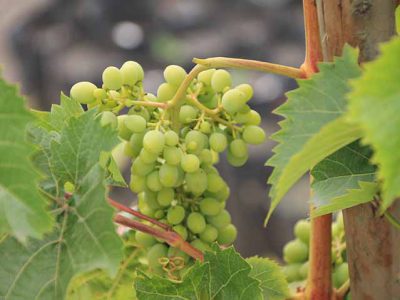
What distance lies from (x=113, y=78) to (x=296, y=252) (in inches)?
10.9

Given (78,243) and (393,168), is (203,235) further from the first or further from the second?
(393,168)

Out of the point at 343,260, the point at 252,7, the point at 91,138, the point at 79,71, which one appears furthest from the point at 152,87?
the point at 91,138

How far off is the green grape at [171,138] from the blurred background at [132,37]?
1964 mm

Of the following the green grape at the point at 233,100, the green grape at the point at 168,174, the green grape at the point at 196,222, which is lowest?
the green grape at the point at 196,222

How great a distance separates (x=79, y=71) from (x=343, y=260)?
2.12m

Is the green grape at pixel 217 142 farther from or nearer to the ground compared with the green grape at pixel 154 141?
nearer to the ground

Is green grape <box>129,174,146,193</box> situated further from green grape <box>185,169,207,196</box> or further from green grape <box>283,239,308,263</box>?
green grape <box>283,239,308,263</box>

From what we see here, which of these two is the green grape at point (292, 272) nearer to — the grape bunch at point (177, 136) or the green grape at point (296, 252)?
the green grape at point (296, 252)

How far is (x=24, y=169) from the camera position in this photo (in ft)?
1.37

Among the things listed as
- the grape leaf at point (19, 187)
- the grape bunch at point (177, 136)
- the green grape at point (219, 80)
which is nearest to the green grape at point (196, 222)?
the grape bunch at point (177, 136)

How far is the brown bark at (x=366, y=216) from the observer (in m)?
0.50

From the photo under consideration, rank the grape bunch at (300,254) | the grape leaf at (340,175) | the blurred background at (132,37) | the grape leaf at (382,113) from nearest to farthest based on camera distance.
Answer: the grape leaf at (382,113) < the grape leaf at (340,175) < the grape bunch at (300,254) < the blurred background at (132,37)

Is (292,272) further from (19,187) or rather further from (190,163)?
(19,187)

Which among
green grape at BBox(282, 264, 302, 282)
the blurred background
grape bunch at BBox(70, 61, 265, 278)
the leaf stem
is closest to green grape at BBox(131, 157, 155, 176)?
grape bunch at BBox(70, 61, 265, 278)
